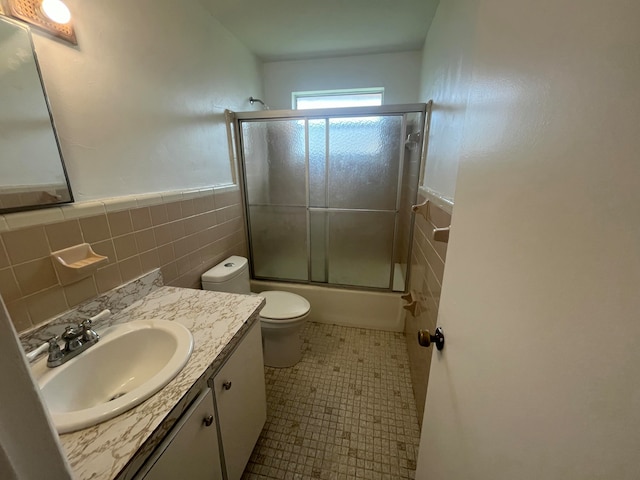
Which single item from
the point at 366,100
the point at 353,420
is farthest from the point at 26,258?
the point at 366,100

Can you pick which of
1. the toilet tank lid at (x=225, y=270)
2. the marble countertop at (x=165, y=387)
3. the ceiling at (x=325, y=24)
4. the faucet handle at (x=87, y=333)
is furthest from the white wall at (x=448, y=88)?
the faucet handle at (x=87, y=333)

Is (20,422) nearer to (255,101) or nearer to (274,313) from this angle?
(274,313)

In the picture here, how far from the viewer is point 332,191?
2.08 metres

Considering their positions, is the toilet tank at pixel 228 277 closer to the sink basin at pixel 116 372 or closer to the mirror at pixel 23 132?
the sink basin at pixel 116 372

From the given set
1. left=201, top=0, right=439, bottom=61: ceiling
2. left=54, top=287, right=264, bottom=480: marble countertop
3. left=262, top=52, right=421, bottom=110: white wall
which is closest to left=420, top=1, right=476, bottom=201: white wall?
left=201, top=0, right=439, bottom=61: ceiling

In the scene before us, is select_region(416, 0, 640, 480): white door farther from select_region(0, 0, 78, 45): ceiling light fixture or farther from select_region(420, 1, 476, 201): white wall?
select_region(0, 0, 78, 45): ceiling light fixture

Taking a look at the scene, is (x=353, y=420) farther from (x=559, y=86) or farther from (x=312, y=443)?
(x=559, y=86)

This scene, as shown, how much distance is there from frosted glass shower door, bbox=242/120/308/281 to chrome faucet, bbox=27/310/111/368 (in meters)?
1.50

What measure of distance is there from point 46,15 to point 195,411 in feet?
4.54

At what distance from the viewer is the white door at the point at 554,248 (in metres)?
0.24

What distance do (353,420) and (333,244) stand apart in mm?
1300

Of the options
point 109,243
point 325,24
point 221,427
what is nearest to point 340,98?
point 325,24

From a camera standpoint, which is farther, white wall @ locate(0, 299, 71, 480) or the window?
the window

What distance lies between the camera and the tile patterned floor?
1.19 metres
